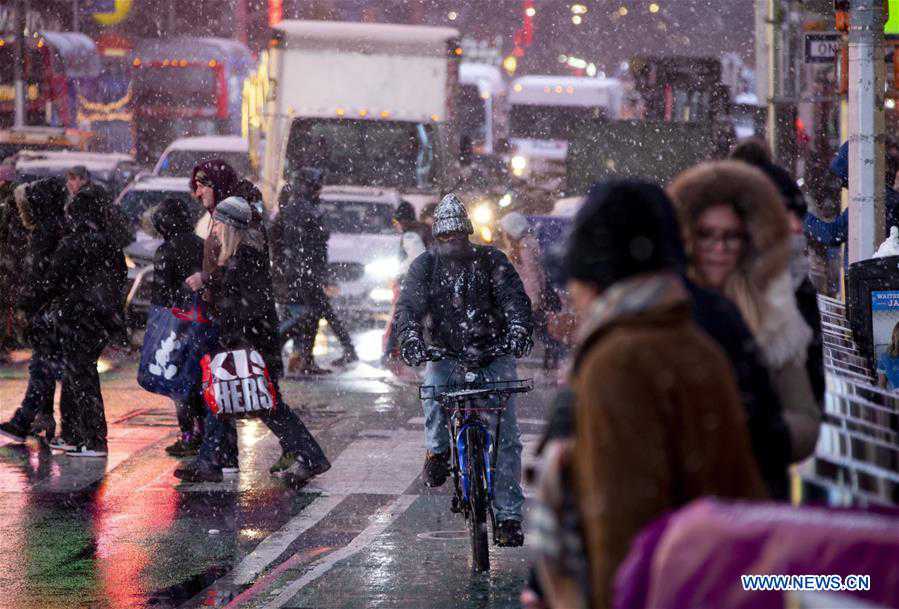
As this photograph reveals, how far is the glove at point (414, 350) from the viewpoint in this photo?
816cm

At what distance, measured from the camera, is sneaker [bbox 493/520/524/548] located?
326 inches

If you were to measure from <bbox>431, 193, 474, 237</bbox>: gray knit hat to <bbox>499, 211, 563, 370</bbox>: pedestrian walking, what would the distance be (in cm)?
658

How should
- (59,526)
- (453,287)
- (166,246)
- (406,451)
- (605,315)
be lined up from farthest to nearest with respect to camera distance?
(406,451) < (166,246) < (59,526) < (453,287) < (605,315)

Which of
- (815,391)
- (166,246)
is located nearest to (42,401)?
(166,246)

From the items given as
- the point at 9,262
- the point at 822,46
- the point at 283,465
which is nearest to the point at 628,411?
the point at 283,465

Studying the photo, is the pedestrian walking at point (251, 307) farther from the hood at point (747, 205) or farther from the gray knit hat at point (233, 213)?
the hood at point (747, 205)

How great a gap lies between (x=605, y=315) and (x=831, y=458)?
3.50 feet

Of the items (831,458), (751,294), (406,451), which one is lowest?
(406,451)

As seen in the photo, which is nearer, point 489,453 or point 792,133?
point 489,453

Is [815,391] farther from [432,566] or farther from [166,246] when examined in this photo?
[166,246]

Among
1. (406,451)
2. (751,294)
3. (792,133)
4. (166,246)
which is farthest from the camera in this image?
(792,133)

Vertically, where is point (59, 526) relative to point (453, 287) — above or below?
below

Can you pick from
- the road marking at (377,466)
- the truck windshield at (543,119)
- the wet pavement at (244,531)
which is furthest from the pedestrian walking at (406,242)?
the truck windshield at (543,119)

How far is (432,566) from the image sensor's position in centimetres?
805
